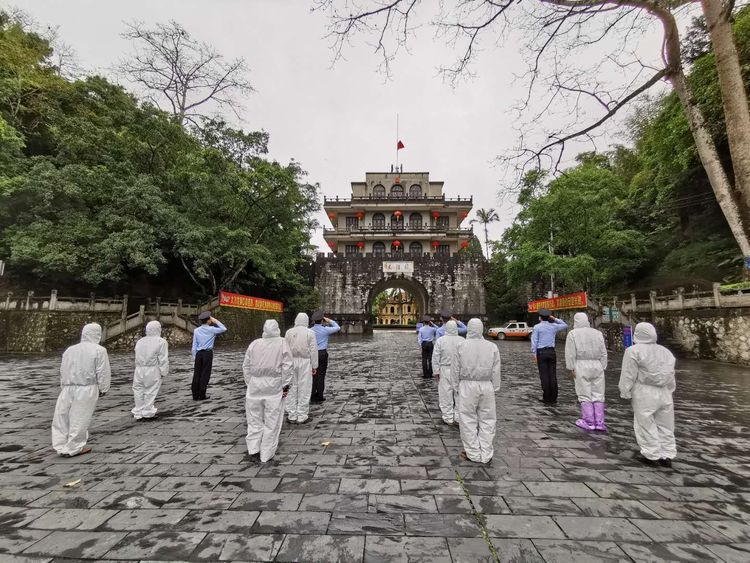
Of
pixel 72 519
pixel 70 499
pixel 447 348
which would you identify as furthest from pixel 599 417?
pixel 70 499

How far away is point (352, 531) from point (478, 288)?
24971 millimetres

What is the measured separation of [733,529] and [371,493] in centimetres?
254

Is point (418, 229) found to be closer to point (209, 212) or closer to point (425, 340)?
point (209, 212)

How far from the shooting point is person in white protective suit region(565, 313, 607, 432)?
435cm

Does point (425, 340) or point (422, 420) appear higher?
point (425, 340)

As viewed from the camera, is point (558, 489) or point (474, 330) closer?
point (558, 489)

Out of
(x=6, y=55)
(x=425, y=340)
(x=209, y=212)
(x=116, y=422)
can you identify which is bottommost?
(x=116, y=422)

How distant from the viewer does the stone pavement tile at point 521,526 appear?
2230 mm

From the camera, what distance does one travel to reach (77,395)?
3.67m

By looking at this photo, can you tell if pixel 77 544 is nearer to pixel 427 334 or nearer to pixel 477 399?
pixel 477 399

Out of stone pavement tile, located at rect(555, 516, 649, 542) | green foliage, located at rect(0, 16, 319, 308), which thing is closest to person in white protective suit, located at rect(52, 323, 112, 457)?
stone pavement tile, located at rect(555, 516, 649, 542)

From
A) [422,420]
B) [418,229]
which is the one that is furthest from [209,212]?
[418,229]

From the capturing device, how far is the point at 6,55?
15.1 metres

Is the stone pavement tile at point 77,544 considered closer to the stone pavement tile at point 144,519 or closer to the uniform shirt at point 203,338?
the stone pavement tile at point 144,519
